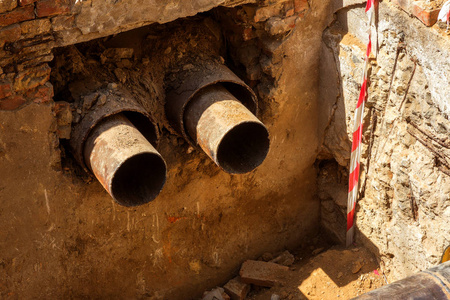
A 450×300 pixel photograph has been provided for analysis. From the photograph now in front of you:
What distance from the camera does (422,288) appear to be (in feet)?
9.34

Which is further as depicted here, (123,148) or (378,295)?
(123,148)

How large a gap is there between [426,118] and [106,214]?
2298 millimetres

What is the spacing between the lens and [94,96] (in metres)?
3.81

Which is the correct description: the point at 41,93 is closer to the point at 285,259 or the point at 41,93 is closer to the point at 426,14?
the point at 426,14

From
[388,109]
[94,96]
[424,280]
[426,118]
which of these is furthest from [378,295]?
[94,96]

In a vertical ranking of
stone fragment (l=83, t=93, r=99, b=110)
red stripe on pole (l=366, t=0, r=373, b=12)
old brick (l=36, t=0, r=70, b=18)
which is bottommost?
red stripe on pole (l=366, t=0, r=373, b=12)

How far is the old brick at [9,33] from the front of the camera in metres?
3.30

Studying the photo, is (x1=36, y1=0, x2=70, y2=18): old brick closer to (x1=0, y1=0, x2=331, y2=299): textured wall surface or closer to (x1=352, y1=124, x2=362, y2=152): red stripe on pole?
(x1=0, y1=0, x2=331, y2=299): textured wall surface

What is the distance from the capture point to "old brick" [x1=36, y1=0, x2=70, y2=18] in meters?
3.35

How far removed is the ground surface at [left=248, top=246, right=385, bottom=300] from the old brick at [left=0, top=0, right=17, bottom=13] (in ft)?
9.49

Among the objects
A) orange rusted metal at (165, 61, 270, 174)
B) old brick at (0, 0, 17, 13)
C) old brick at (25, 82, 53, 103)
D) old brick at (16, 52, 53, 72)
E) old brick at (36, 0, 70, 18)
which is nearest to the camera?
old brick at (0, 0, 17, 13)

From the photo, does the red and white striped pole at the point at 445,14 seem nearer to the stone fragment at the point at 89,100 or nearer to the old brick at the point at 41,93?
the stone fragment at the point at 89,100

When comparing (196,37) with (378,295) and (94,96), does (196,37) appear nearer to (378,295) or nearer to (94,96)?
(94,96)

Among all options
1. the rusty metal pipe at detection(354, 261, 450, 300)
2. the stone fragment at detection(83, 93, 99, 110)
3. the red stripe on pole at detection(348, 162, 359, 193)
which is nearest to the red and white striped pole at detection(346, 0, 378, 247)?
the red stripe on pole at detection(348, 162, 359, 193)
